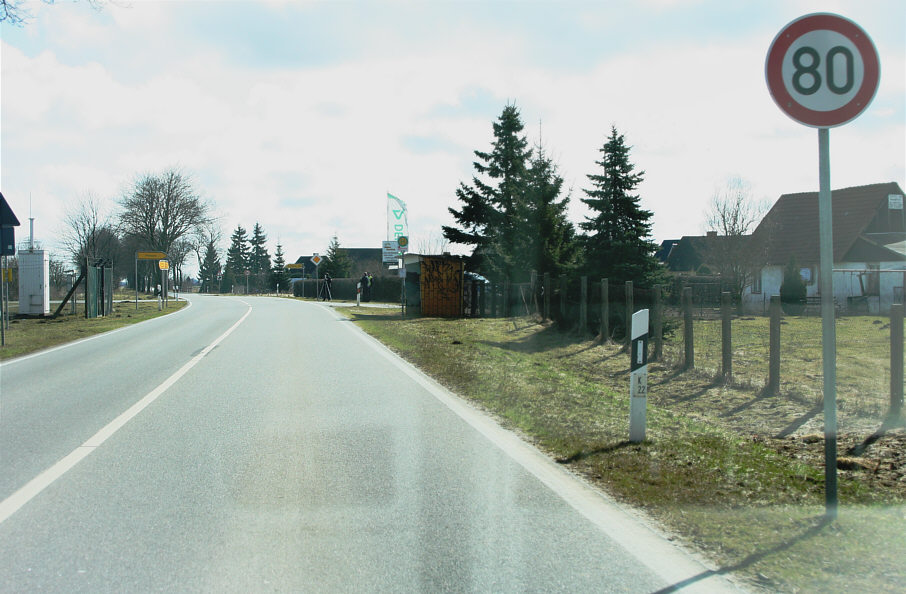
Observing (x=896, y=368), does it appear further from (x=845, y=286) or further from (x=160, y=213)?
(x=160, y=213)

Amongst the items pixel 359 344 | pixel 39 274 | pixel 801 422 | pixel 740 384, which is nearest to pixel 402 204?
pixel 39 274

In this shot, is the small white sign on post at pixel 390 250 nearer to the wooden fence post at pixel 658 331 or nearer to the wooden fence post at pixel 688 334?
the wooden fence post at pixel 658 331

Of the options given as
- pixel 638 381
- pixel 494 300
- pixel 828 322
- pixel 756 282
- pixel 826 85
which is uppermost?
pixel 826 85

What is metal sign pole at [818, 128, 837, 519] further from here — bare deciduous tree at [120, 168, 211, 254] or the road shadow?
bare deciduous tree at [120, 168, 211, 254]

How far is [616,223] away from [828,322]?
19.3m

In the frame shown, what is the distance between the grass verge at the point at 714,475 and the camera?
13.1 ft

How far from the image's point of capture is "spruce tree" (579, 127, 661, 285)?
75.7ft

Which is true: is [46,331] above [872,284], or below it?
below

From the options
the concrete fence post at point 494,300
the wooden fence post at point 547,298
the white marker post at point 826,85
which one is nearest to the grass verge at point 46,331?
the wooden fence post at point 547,298

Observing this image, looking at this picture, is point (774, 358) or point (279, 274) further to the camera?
point (279, 274)

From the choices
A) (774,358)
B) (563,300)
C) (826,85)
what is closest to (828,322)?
(826,85)

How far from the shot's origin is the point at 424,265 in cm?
3000

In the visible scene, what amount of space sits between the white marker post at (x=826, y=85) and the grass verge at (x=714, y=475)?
46 centimetres

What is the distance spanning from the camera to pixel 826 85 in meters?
4.84
